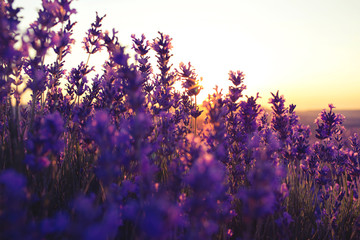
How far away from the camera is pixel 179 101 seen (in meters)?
4.29

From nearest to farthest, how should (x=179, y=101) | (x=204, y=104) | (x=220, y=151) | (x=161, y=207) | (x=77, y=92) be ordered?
(x=161, y=207)
(x=220, y=151)
(x=204, y=104)
(x=77, y=92)
(x=179, y=101)

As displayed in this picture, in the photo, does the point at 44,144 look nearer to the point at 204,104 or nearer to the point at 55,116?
the point at 55,116

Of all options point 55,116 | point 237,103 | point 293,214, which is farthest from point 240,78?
point 55,116

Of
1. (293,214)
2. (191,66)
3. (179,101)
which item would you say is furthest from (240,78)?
(293,214)

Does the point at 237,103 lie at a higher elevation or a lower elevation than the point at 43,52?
lower

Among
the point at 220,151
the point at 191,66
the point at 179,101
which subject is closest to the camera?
the point at 220,151

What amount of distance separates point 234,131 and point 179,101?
1.19 meters

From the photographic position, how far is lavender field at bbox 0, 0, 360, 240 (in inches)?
40.4

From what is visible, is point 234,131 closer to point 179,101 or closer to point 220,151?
point 179,101

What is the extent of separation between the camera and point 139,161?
1.49 m

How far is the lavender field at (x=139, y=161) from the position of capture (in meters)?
1.03

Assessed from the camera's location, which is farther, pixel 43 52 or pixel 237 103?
pixel 237 103

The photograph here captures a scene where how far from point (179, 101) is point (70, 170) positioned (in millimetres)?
2193

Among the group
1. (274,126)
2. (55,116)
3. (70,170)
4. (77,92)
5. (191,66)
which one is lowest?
(70,170)
